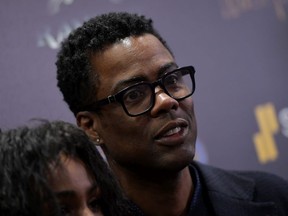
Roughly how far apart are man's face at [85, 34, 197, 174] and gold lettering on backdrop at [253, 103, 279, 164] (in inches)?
36.5

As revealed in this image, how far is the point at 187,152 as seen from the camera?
3.39 ft

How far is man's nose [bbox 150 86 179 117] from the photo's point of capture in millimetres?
1017

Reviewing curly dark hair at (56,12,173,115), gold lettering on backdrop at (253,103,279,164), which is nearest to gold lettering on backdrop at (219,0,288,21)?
gold lettering on backdrop at (253,103,279,164)

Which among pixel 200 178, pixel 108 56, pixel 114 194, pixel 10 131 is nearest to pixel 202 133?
pixel 200 178

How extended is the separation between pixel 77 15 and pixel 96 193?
2.75ft

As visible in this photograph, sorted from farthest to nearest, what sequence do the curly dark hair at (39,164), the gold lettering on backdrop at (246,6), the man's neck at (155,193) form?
the gold lettering on backdrop at (246,6)
the man's neck at (155,193)
the curly dark hair at (39,164)

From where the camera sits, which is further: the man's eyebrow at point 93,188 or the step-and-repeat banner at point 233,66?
the step-and-repeat banner at point 233,66

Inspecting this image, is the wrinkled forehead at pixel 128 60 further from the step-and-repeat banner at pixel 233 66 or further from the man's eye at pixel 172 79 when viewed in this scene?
the step-and-repeat banner at pixel 233 66

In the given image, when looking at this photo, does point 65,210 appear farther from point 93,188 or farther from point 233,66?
point 233,66

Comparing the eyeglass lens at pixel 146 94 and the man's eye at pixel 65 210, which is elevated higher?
the eyeglass lens at pixel 146 94

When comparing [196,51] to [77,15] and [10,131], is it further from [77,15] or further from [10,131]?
[10,131]

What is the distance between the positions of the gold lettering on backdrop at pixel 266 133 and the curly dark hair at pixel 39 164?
47.4 inches

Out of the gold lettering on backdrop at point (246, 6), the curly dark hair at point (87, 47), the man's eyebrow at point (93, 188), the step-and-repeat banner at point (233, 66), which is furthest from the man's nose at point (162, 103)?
the gold lettering on backdrop at point (246, 6)

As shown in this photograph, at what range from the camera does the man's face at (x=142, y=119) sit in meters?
1.03
